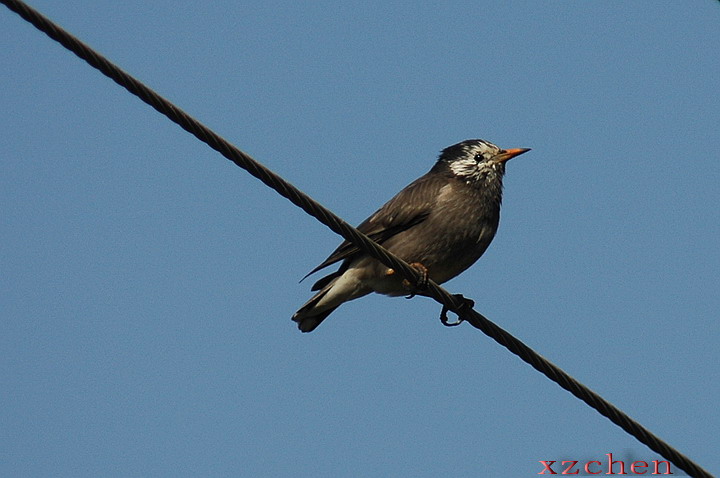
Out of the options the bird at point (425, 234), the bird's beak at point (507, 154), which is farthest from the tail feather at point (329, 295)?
the bird's beak at point (507, 154)

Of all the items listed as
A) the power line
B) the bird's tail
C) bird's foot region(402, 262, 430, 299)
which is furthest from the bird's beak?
the power line

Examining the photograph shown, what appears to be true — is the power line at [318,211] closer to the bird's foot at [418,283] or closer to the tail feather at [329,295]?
the bird's foot at [418,283]

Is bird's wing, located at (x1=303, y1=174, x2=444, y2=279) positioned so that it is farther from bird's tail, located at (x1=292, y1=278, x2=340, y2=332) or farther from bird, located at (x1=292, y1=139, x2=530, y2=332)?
bird's tail, located at (x1=292, y1=278, x2=340, y2=332)

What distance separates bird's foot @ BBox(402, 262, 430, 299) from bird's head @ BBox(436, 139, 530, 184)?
115 centimetres

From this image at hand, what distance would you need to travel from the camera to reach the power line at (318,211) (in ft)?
14.6

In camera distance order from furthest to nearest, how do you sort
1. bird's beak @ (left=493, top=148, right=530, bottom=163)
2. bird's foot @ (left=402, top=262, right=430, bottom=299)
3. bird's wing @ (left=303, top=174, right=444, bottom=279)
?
bird's beak @ (left=493, top=148, right=530, bottom=163) < bird's wing @ (left=303, top=174, right=444, bottom=279) < bird's foot @ (left=402, top=262, right=430, bottom=299)

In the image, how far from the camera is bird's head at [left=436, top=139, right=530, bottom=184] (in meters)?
8.52

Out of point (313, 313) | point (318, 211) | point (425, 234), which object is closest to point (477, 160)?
point (425, 234)

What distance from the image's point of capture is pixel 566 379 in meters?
5.59

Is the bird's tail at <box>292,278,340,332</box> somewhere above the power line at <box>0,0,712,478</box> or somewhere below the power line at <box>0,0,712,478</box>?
above


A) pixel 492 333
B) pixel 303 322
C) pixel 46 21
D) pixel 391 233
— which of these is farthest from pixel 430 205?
pixel 46 21

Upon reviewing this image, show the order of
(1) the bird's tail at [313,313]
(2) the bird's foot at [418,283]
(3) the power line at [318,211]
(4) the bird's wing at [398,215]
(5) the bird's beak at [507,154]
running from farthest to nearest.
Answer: (5) the bird's beak at [507,154]
(1) the bird's tail at [313,313]
(4) the bird's wing at [398,215]
(2) the bird's foot at [418,283]
(3) the power line at [318,211]

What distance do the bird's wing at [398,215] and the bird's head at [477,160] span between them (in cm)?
28

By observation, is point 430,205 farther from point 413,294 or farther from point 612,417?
point 612,417
